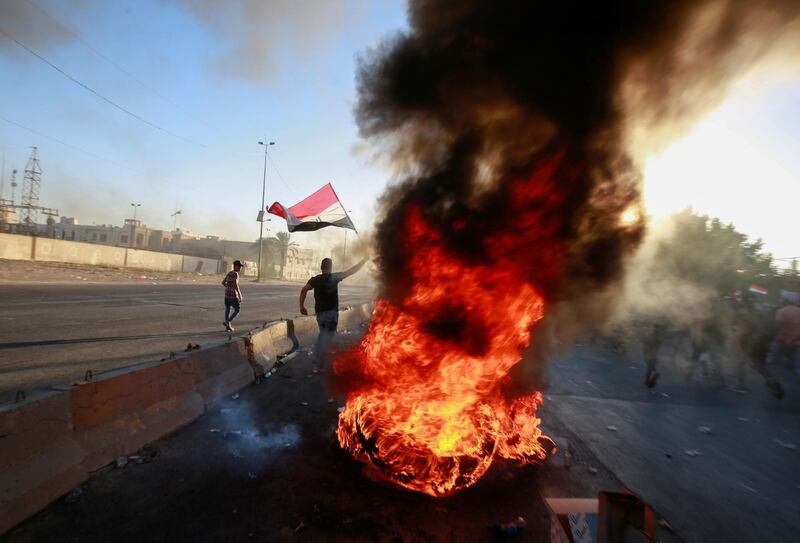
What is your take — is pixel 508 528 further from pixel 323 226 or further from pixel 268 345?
pixel 323 226

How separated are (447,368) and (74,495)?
3.36 m

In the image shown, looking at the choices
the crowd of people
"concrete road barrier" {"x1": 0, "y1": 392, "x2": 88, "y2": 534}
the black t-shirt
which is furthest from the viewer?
the crowd of people

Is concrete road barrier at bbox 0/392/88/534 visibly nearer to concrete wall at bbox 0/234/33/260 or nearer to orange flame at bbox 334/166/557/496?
orange flame at bbox 334/166/557/496

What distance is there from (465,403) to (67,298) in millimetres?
17517

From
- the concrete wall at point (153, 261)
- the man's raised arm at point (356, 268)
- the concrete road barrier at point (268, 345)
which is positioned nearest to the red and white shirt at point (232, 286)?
the concrete road barrier at point (268, 345)

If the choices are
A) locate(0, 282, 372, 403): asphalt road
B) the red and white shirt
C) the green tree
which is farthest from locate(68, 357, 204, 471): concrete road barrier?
the green tree

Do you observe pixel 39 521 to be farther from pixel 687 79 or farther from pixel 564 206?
pixel 687 79

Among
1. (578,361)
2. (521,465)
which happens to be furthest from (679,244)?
(521,465)

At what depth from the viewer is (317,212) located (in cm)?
837

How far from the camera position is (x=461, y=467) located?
3875 millimetres

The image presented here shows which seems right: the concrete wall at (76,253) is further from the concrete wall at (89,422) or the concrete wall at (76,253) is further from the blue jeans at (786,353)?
the blue jeans at (786,353)

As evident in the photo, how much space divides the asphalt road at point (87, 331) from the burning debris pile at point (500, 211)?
364 centimetres

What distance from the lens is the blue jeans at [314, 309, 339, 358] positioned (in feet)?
24.4

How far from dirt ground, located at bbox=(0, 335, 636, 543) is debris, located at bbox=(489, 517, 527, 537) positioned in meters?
0.04
